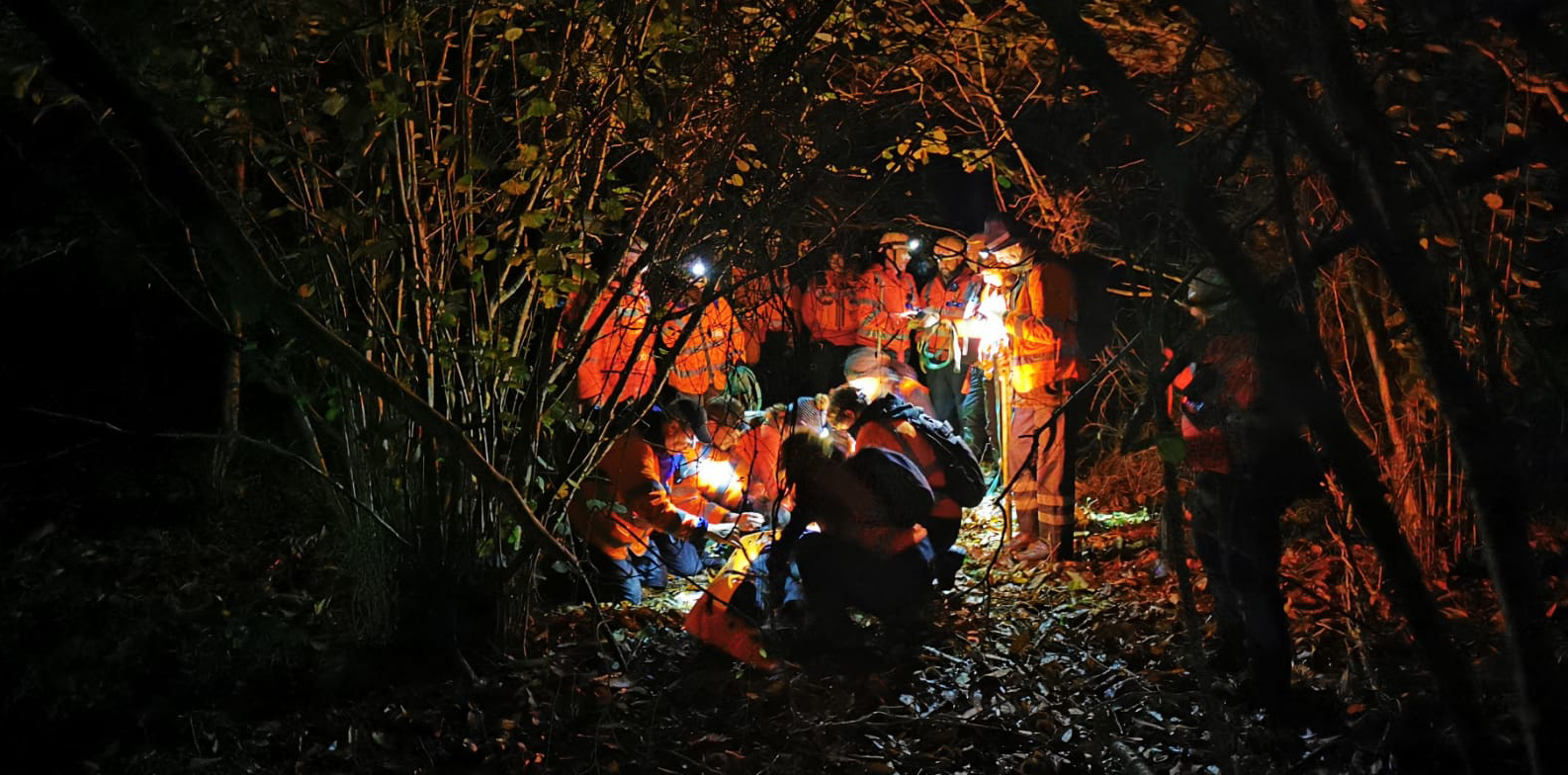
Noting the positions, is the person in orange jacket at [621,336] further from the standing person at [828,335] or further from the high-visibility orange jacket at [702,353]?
the standing person at [828,335]

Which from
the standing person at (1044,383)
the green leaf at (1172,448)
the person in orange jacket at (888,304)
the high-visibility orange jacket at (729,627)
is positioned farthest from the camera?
the person in orange jacket at (888,304)

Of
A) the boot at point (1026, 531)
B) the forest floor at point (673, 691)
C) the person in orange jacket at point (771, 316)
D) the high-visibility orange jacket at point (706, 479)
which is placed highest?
the person in orange jacket at point (771, 316)

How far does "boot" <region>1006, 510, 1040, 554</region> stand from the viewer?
7.80 metres

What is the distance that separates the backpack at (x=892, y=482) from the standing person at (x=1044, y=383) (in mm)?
2144

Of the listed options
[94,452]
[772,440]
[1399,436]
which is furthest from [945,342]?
[94,452]

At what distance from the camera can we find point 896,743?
445 cm

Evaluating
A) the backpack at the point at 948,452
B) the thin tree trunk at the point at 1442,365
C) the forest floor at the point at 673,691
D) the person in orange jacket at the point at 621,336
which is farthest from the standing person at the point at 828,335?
the thin tree trunk at the point at 1442,365

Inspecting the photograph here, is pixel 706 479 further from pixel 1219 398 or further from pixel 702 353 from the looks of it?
pixel 1219 398

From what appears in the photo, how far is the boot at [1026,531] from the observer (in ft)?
25.6

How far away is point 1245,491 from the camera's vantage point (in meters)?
4.75

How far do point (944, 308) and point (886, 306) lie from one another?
2.44ft

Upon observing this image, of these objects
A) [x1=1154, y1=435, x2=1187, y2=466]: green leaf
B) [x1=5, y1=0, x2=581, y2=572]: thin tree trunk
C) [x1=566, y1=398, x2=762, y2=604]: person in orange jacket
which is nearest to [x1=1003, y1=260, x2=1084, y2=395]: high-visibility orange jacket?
[x1=566, y1=398, x2=762, y2=604]: person in orange jacket

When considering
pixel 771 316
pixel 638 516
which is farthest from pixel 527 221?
pixel 638 516

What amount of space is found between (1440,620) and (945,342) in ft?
29.6
